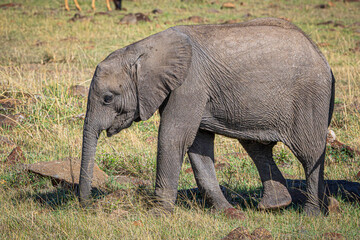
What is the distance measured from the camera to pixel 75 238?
13.7 feet

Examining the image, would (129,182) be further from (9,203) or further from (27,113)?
(27,113)

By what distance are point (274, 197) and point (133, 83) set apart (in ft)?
5.84

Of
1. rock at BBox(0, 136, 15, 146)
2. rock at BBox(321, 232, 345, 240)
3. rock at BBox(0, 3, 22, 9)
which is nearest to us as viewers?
rock at BBox(321, 232, 345, 240)

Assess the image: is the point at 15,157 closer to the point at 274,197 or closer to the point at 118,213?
the point at 118,213

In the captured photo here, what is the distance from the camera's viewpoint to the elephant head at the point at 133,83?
436 cm

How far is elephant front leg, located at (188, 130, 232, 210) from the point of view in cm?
489

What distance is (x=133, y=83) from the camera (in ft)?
14.6

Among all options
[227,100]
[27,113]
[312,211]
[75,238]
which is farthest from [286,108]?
[27,113]

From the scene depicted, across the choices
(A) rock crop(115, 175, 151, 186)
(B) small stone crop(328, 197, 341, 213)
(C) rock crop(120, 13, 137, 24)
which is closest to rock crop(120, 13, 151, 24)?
(C) rock crop(120, 13, 137, 24)

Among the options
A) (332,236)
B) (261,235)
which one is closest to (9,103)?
(261,235)

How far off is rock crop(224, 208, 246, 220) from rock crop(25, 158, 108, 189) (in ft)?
5.23

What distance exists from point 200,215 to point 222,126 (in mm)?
844

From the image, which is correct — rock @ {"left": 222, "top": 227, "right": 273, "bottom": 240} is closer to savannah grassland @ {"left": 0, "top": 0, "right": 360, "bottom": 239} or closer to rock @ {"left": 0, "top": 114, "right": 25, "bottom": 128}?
savannah grassland @ {"left": 0, "top": 0, "right": 360, "bottom": 239}

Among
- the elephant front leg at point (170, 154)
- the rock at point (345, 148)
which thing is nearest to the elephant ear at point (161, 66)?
the elephant front leg at point (170, 154)
